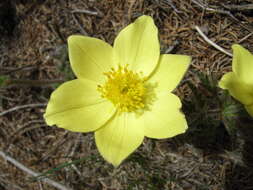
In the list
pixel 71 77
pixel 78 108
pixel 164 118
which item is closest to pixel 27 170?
pixel 71 77

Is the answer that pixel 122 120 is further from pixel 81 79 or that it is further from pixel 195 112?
pixel 195 112

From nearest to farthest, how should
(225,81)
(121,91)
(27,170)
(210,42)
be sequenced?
(225,81)
(121,91)
(210,42)
(27,170)

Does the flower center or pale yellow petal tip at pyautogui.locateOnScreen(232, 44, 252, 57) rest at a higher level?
pale yellow petal tip at pyautogui.locateOnScreen(232, 44, 252, 57)

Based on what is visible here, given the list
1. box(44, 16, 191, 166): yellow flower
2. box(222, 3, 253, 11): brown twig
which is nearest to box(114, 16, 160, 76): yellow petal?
box(44, 16, 191, 166): yellow flower

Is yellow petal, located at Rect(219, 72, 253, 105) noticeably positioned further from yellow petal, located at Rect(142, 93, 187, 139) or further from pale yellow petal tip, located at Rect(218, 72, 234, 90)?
yellow petal, located at Rect(142, 93, 187, 139)

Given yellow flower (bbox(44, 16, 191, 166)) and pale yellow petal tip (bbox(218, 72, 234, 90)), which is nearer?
pale yellow petal tip (bbox(218, 72, 234, 90))

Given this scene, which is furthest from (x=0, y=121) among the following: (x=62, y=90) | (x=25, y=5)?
(x=62, y=90)

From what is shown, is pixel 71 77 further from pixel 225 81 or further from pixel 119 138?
pixel 225 81
